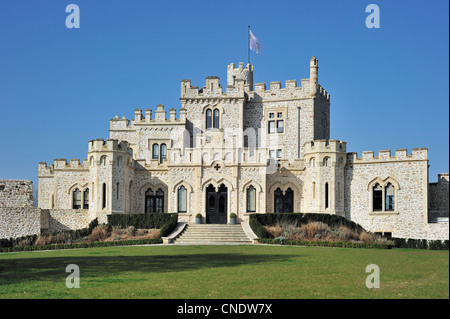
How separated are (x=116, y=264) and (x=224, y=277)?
19.8ft

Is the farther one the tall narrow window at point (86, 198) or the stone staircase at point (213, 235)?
the tall narrow window at point (86, 198)

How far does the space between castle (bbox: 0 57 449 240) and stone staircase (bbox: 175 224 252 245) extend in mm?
3735

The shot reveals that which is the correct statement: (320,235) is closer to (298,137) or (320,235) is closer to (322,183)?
(322,183)

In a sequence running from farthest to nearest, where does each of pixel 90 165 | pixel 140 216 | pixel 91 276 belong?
pixel 90 165 → pixel 140 216 → pixel 91 276

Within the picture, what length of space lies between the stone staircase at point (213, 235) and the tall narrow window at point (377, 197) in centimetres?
1036

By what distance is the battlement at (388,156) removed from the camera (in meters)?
40.6

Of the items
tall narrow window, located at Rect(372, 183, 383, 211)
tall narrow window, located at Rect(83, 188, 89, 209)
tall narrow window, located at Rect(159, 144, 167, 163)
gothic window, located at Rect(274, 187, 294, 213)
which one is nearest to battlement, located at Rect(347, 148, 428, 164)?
tall narrow window, located at Rect(372, 183, 383, 211)

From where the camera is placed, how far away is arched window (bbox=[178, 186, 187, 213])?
1742 inches

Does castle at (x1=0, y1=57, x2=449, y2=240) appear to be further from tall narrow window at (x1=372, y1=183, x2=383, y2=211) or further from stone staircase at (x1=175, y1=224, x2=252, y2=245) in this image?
stone staircase at (x1=175, y1=224, x2=252, y2=245)

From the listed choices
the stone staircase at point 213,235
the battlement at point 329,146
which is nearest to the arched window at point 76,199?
the stone staircase at point 213,235

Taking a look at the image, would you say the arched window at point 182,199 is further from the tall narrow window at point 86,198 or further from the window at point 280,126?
the window at point 280,126

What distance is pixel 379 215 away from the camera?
4178 centimetres

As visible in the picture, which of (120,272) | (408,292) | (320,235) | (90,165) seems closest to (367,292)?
(408,292)

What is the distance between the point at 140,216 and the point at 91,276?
73.4 feet
